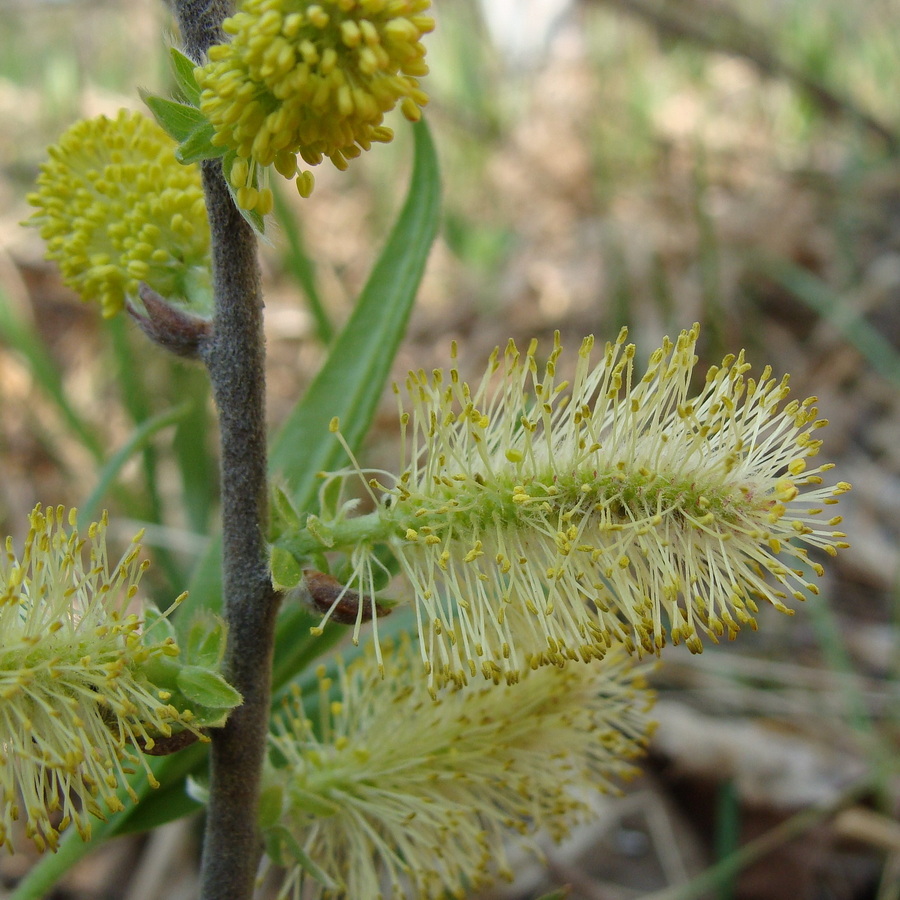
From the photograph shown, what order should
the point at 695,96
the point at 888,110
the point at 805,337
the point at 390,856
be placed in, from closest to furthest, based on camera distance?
the point at 390,856, the point at 805,337, the point at 888,110, the point at 695,96

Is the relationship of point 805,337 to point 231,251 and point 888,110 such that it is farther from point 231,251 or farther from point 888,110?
point 231,251

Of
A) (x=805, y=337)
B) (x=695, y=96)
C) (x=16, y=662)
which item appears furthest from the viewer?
(x=695, y=96)

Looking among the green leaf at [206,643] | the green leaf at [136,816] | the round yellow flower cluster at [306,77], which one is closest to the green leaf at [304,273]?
the green leaf at [136,816]

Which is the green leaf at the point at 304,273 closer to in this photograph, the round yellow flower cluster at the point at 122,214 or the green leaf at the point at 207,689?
the round yellow flower cluster at the point at 122,214

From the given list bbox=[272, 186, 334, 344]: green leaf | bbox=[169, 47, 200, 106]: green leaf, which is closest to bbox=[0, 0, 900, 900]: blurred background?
bbox=[272, 186, 334, 344]: green leaf

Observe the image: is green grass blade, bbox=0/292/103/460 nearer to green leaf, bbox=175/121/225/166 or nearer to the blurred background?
the blurred background

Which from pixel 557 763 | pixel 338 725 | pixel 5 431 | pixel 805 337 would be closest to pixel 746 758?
pixel 557 763

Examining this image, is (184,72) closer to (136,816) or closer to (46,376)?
Result: (136,816)
